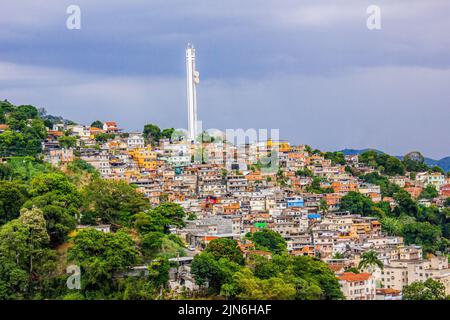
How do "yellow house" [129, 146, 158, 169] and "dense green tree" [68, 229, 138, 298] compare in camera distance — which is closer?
"dense green tree" [68, 229, 138, 298]

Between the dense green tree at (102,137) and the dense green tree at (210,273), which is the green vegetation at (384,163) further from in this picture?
the dense green tree at (210,273)

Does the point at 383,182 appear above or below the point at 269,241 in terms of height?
above

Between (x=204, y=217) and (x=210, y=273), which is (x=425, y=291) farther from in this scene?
(x=204, y=217)

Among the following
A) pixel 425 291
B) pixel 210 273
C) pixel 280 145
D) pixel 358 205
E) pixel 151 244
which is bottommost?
pixel 425 291

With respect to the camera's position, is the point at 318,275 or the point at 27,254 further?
the point at 318,275

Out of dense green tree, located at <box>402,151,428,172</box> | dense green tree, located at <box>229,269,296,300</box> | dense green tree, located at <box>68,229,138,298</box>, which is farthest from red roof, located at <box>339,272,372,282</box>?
dense green tree, located at <box>402,151,428,172</box>

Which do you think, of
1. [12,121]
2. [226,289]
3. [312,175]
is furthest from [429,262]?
[12,121]

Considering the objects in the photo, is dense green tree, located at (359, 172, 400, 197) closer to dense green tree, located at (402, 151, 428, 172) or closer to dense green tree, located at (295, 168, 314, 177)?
dense green tree, located at (295, 168, 314, 177)

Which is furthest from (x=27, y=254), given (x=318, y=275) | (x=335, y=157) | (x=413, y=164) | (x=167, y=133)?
(x=413, y=164)
